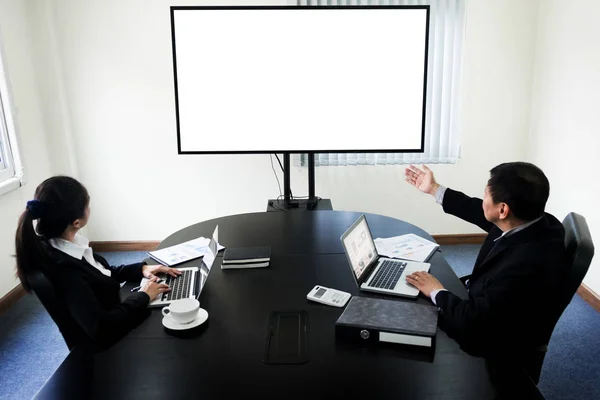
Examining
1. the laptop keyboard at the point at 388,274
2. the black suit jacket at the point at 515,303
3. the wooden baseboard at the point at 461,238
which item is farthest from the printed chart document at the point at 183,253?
the wooden baseboard at the point at 461,238

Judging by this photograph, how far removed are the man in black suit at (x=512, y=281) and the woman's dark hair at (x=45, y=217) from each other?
1.12m

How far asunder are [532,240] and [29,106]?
3.36 metres

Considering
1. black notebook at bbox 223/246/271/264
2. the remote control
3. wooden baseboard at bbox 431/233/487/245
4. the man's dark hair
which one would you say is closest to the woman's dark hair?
black notebook at bbox 223/246/271/264

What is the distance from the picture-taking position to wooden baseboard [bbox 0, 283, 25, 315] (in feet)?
9.75

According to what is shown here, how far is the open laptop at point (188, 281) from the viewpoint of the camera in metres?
1.57

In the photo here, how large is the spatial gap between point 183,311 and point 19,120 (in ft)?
8.51

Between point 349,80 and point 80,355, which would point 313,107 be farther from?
point 80,355

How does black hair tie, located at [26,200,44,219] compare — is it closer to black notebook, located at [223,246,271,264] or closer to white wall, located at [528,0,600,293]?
black notebook, located at [223,246,271,264]

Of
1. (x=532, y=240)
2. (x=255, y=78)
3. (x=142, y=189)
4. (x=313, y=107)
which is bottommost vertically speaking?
(x=142, y=189)

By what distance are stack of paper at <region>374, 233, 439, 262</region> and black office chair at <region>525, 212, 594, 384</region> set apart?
516 mm

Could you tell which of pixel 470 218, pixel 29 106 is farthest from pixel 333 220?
A: pixel 29 106

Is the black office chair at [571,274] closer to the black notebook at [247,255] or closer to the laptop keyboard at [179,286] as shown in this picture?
the black notebook at [247,255]

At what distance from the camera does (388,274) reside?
5.59 ft

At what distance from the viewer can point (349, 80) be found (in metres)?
3.01
